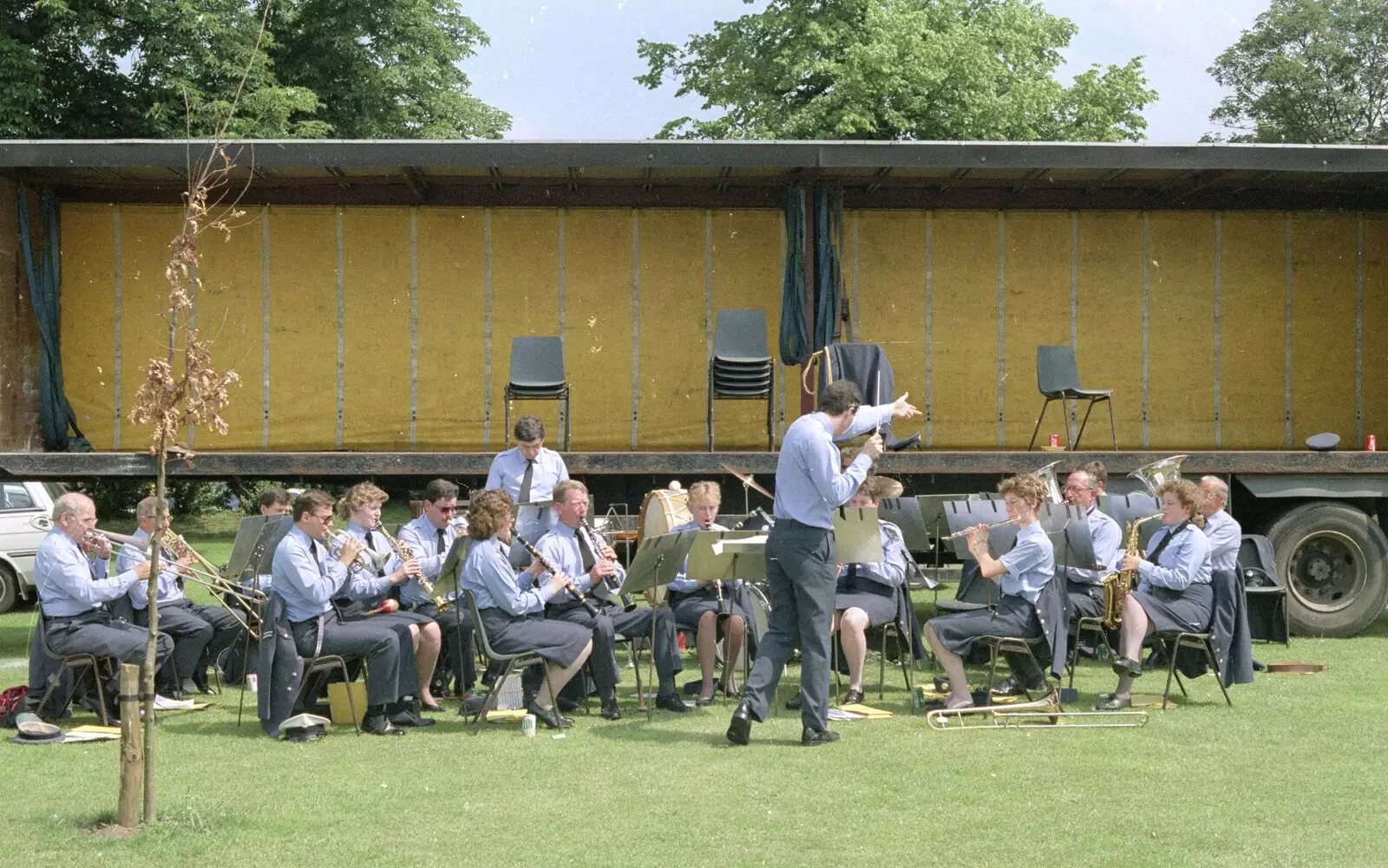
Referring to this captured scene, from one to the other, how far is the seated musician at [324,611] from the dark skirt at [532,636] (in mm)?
538

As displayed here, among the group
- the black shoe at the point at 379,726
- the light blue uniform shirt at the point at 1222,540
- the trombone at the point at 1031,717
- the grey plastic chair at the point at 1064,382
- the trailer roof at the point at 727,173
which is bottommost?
the black shoe at the point at 379,726

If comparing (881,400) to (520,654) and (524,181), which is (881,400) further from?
(520,654)

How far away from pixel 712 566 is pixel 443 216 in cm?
573

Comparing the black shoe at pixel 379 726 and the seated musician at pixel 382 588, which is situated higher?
the seated musician at pixel 382 588

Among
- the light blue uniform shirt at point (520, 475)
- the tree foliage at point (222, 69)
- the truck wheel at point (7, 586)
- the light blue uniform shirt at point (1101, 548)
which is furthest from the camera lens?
the tree foliage at point (222, 69)

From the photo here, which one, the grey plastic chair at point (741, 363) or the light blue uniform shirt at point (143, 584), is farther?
the grey plastic chair at point (741, 363)

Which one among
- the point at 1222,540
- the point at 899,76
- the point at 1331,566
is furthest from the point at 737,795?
the point at 899,76

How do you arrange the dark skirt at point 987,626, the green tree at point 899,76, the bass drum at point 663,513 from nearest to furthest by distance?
1. the dark skirt at point 987,626
2. the bass drum at point 663,513
3. the green tree at point 899,76

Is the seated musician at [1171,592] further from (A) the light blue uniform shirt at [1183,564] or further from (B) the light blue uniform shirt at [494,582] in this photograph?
(B) the light blue uniform shirt at [494,582]

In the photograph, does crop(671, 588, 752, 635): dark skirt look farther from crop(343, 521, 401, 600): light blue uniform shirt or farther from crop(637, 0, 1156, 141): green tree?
crop(637, 0, 1156, 141): green tree

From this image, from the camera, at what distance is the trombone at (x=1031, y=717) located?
8.52m

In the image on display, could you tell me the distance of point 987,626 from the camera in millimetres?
8898

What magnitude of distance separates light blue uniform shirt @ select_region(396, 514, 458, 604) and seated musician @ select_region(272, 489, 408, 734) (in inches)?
49.6

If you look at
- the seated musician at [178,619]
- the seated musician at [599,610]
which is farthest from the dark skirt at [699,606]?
the seated musician at [178,619]
